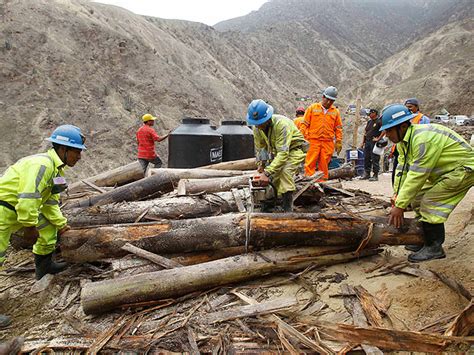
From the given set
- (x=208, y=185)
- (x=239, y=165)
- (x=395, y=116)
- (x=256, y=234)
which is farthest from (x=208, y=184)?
(x=395, y=116)

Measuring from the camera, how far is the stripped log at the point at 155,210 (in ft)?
14.5

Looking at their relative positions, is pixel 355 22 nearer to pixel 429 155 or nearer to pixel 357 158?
pixel 357 158

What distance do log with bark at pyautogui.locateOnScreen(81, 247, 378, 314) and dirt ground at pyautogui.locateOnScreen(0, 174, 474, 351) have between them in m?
0.12

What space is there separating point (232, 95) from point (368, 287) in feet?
74.3

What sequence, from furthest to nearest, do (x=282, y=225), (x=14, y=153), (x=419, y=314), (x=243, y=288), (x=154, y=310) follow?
(x=14, y=153) → (x=282, y=225) → (x=243, y=288) → (x=154, y=310) → (x=419, y=314)

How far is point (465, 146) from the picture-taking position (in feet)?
10.7

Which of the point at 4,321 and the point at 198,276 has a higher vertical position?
the point at 198,276

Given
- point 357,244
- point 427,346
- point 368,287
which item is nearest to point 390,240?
point 357,244

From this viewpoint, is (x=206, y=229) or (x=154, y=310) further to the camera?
(x=206, y=229)

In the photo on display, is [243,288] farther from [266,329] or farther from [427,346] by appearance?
[427,346]

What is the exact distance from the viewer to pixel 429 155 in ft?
10.4

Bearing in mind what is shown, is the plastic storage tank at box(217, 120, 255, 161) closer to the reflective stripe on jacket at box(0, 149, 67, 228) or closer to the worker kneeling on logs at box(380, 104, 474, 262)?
the worker kneeling on logs at box(380, 104, 474, 262)

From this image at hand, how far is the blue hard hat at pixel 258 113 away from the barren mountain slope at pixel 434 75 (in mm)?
22030

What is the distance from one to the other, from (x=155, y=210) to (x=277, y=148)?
185 cm
